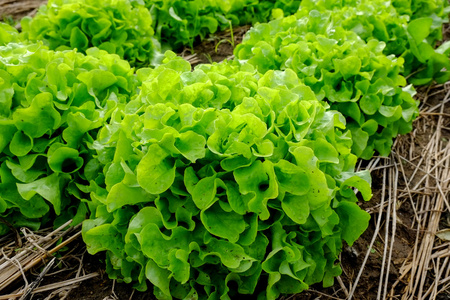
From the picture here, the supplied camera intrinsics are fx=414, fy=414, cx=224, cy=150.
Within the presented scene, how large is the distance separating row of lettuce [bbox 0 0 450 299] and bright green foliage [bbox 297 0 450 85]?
0.63 meters

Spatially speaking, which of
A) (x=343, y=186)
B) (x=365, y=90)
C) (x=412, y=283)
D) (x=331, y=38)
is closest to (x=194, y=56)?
(x=331, y=38)

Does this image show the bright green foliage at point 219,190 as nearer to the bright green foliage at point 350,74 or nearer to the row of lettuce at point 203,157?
the row of lettuce at point 203,157

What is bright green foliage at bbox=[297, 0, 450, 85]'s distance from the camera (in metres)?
4.06

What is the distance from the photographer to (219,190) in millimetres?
2188

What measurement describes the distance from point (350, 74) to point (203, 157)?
1.70 meters

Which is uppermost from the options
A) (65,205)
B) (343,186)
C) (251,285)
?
(343,186)

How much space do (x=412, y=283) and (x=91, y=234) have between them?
2183mm

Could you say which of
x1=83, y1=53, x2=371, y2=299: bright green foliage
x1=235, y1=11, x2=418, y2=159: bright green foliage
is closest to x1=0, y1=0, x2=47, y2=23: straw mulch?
x1=235, y1=11, x2=418, y2=159: bright green foliage

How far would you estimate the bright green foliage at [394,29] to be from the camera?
4.06 metres

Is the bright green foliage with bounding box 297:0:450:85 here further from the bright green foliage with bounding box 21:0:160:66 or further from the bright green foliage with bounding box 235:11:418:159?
the bright green foliage with bounding box 21:0:160:66

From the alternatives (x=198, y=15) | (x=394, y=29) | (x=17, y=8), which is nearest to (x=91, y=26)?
(x=198, y=15)

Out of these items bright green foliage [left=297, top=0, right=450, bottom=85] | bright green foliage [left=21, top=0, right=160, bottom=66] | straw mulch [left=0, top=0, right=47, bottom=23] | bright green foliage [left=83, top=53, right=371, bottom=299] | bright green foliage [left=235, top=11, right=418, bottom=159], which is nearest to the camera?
bright green foliage [left=83, top=53, right=371, bottom=299]

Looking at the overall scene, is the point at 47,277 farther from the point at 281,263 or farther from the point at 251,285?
the point at 281,263

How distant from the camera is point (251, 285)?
230cm
